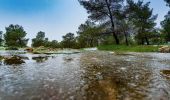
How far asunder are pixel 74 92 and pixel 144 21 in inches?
1767

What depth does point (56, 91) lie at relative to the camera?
16.1ft

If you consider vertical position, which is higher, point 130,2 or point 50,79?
point 130,2

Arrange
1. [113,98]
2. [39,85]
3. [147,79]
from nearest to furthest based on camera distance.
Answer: [113,98]
[39,85]
[147,79]

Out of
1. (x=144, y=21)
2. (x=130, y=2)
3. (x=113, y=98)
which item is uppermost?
(x=130, y=2)

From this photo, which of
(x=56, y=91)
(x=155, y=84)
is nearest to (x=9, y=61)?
(x=56, y=91)

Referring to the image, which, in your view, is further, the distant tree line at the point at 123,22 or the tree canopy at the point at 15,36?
the tree canopy at the point at 15,36

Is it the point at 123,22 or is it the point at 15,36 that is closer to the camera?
the point at 123,22

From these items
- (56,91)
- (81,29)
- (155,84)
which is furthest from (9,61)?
(81,29)

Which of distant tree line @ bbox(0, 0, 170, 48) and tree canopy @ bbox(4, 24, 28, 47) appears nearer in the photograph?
distant tree line @ bbox(0, 0, 170, 48)

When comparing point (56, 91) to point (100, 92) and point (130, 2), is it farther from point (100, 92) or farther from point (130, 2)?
point (130, 2)

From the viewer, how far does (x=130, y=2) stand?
45.9 meters

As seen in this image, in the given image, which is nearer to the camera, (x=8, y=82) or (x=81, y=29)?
(x=8, y=82)

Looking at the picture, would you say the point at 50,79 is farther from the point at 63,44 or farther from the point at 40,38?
the point at 40,38

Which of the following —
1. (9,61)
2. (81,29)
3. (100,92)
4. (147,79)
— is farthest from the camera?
(81,29)
